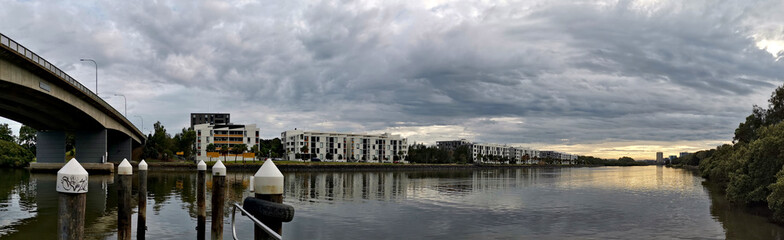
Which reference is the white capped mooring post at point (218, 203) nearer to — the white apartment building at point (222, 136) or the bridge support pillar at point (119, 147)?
the bridge support pillar at point (119, 147)

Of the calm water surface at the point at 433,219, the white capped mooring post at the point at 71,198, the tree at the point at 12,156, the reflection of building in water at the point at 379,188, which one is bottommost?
the reflection of building in water at the point at 379,188

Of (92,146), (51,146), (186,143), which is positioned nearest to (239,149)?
(186,143)

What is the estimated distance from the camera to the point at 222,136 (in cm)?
14900

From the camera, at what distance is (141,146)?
126188mm

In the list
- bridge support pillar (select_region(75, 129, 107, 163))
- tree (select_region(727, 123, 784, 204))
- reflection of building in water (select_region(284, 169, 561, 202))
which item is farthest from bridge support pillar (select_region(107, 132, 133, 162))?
tree (select_region(727, 123, 784, 204))

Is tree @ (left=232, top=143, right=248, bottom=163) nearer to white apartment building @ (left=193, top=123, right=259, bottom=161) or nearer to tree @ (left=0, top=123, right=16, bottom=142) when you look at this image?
white apartment building @ (left=193, top=123, right=259, bottom=161)

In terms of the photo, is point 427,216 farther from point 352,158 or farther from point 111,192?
point 352,158

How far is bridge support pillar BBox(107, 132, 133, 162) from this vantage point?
9931 cm

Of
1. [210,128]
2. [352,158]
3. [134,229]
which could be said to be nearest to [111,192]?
[134,229]

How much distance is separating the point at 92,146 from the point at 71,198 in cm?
7948

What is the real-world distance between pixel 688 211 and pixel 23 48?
53.1 metres

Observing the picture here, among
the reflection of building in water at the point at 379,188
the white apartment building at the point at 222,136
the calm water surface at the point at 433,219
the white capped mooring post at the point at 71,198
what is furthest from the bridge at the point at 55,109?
the white apartment building at the point at 222,136

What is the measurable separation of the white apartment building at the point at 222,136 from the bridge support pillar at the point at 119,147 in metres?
44.7

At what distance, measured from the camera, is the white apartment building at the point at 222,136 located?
148000 millimetres
